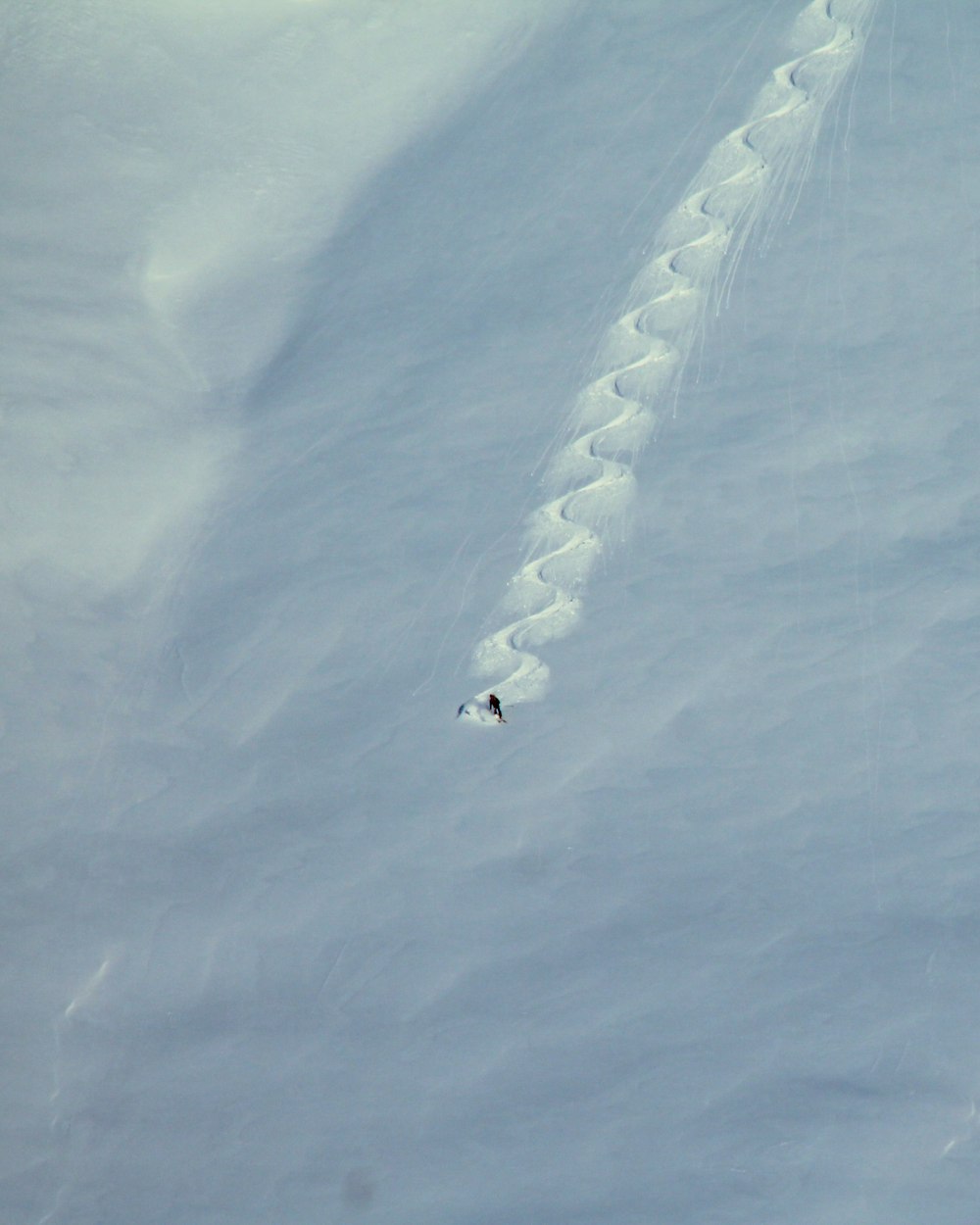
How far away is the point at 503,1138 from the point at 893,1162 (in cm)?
155

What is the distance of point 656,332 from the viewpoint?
880 centimetres

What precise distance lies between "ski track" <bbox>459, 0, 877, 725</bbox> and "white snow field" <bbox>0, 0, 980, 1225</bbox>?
0.09 meters

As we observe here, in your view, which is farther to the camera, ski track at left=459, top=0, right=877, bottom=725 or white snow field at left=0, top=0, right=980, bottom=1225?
ski track at left=459, top=0, right=877, bottom=725

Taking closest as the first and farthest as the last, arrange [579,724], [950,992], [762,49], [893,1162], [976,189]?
1. [893,1162]
2. [950,992]
3. [579,724]
4. [976,189]
5. [762,49]

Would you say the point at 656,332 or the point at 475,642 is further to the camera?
the point at 656,332

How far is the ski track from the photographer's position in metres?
7.43

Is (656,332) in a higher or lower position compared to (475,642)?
higher

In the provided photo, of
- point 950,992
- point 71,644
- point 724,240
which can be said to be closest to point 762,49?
point 724,240

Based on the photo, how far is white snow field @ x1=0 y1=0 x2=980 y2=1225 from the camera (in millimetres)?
5559

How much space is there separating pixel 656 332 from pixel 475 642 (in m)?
2.72

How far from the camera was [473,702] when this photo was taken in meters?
7.11

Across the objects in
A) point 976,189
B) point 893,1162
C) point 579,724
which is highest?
point 976,189

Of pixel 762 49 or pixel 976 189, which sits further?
pixel 762 49

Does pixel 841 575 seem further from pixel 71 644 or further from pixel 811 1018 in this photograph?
pixel 71 644
